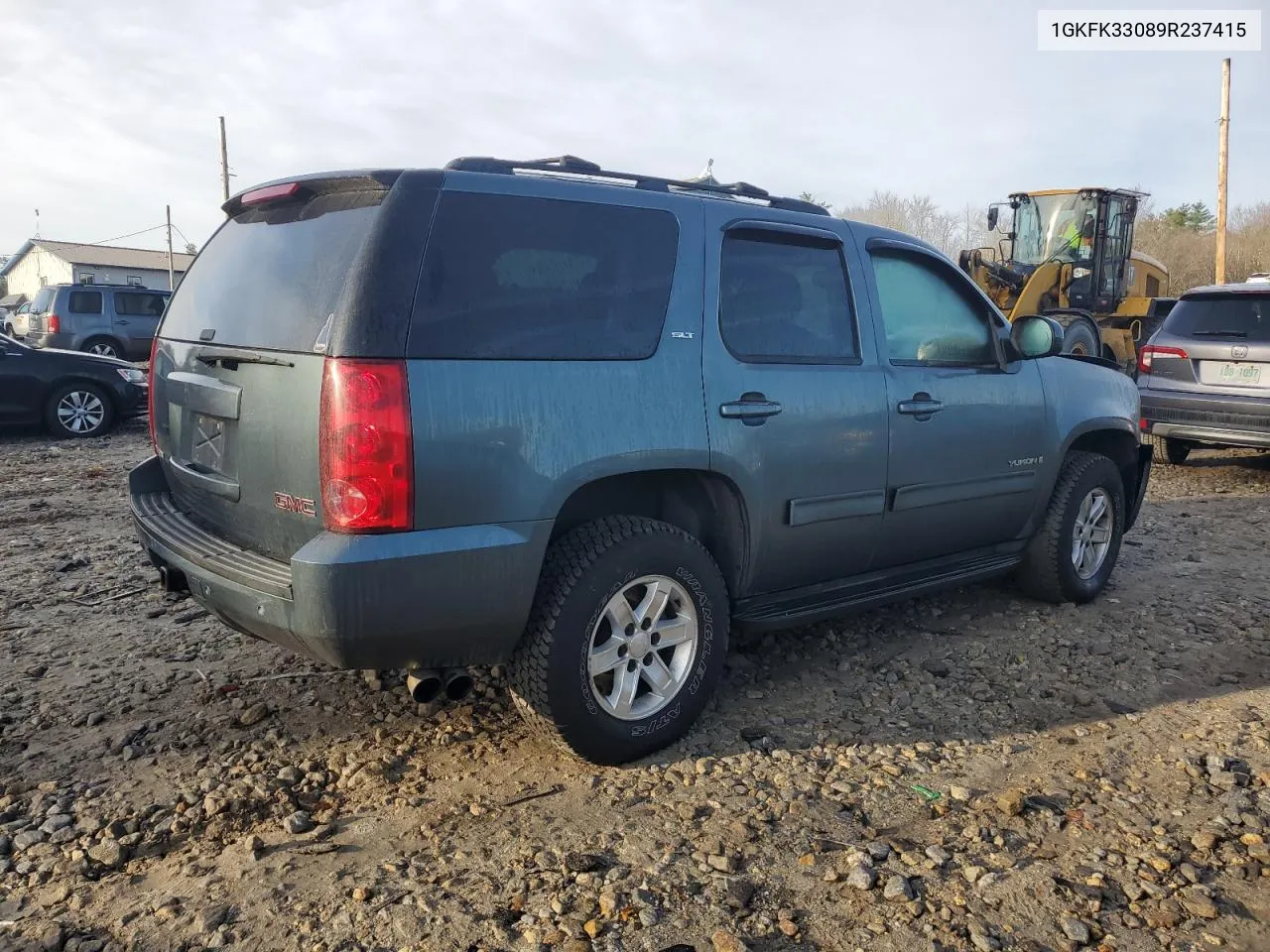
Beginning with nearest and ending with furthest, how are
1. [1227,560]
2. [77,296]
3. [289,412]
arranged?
1. [289,412]
2. [1227,560]
3. [77,296]

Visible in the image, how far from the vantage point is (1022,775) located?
3.17 m

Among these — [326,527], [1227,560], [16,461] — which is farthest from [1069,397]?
[16,461]

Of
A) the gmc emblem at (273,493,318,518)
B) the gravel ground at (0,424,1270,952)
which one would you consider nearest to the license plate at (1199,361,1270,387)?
the gravel ground at (0,424,1270,952)

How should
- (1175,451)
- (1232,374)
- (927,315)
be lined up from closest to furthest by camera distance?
(927,315) < (1232,374) < (1175,451)

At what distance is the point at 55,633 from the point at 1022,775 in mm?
3983

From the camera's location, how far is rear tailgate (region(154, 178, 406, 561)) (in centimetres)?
271

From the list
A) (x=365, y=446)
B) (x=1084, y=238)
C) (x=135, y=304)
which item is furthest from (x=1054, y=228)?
(x=135, y=304)

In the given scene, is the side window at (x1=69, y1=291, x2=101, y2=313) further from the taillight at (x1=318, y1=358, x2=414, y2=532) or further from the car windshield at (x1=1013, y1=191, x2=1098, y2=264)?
the taillight at (x1=318, y1=358, x2=414, y2=532)

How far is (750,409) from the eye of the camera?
336cm

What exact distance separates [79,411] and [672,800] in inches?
388

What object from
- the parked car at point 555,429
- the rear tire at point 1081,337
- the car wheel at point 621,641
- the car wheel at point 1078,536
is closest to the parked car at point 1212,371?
the car wheel at point 1078,536

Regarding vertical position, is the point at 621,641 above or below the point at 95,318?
below

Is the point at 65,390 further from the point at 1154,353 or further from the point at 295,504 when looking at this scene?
the point at 1154,353

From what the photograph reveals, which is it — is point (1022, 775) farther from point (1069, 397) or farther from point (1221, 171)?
point (1221, 171)
